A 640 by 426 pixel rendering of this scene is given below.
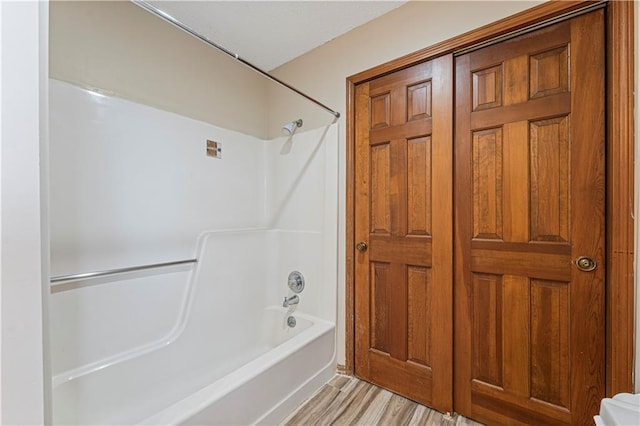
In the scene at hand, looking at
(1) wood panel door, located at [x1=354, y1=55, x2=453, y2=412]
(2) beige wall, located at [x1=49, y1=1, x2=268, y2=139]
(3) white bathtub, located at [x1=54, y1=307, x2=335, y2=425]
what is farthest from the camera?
(1) wood panel door, located at [x1=354, y1=55, x2=453, y2=412]

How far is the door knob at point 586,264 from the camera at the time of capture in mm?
1127

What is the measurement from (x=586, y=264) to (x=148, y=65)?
243cm

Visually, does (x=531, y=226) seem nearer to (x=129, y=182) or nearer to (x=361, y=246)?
(x=361, y=246)

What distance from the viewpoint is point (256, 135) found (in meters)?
2.29

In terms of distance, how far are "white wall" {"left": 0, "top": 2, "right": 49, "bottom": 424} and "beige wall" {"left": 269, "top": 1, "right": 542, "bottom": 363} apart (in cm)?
152

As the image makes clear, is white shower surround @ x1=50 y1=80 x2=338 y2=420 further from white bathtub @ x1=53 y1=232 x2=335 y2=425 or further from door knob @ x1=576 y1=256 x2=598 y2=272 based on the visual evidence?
door knob @ x1=576 y1=256 x2=598 y2=272

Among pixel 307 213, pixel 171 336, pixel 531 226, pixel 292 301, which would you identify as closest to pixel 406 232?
pixel 531 226

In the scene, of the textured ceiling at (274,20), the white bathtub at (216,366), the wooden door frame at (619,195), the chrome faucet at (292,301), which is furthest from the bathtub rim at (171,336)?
the wooden door frame at (619,195)

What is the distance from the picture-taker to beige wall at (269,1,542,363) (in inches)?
55.3

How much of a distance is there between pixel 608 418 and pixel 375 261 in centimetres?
111

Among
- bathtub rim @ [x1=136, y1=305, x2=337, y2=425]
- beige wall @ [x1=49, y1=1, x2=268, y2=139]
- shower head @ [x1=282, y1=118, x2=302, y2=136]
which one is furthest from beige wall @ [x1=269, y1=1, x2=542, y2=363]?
beige wall @ [x1=49, y1=1, x2=268, y2=139]

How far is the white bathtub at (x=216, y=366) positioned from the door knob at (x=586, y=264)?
1.30 metres

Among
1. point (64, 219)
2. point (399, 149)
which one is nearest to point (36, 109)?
point (64, 219)

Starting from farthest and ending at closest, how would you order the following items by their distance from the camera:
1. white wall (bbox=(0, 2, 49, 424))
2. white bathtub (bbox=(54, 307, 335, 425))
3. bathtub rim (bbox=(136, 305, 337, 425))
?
white bathtub (bbox=(54, 307, 335, 425)), bathtub rim (bbox=(136, 305, 337, 425)), white wall (bbox=(0, 2, 49, 424))
